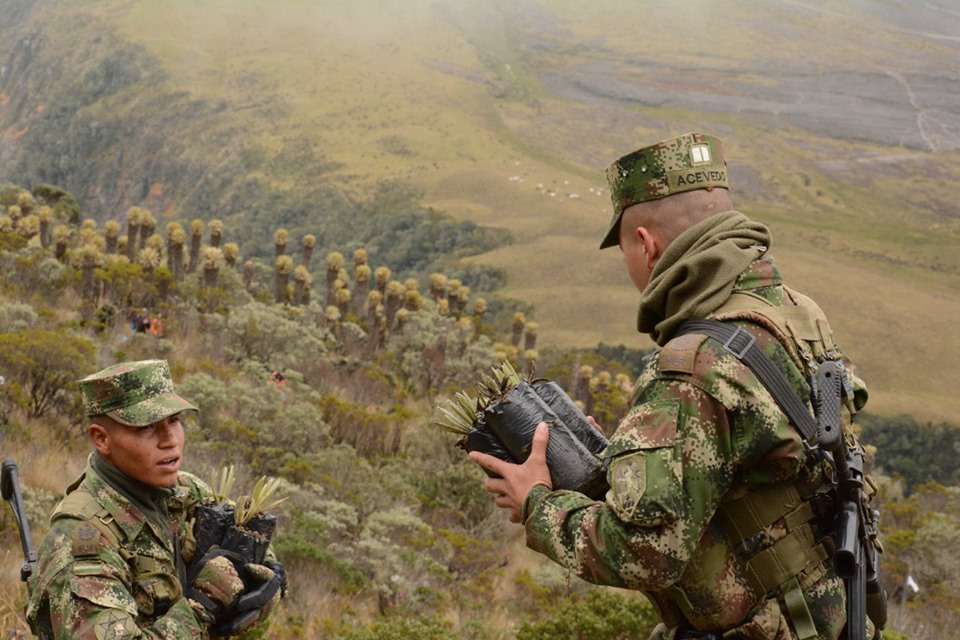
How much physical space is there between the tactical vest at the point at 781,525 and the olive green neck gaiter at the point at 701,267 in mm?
66

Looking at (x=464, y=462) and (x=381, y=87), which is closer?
(x=464, y=462)

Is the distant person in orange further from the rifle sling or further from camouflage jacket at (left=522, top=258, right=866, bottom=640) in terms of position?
the rifle sling

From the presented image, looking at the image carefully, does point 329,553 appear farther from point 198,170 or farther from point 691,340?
point 198,170

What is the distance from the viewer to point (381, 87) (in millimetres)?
74125

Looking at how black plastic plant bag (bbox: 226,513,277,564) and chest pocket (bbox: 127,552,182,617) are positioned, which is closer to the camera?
chest pocket (bbox: 127,552,182,617)

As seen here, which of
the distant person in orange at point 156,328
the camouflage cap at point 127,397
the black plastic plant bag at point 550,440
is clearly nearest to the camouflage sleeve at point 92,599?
the camouflage cap at point 127,397

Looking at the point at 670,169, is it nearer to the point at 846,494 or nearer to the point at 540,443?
the point at 540,443

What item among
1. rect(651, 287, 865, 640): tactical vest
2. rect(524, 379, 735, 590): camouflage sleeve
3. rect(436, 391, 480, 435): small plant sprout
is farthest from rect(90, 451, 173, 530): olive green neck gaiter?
rect(651, 287, 865, 640): tactical vest

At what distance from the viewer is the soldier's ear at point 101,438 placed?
116 inches

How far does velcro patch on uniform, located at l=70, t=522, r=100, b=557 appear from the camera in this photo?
2658 millimetres

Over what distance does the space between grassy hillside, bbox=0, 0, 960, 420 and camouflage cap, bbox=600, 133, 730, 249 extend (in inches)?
1367

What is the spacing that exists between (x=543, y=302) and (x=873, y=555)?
38.8 m

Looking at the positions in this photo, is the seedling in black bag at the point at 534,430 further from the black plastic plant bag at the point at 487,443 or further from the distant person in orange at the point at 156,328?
the distant person in orange at the point at 156,328

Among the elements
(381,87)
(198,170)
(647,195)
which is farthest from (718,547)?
(381,87)
